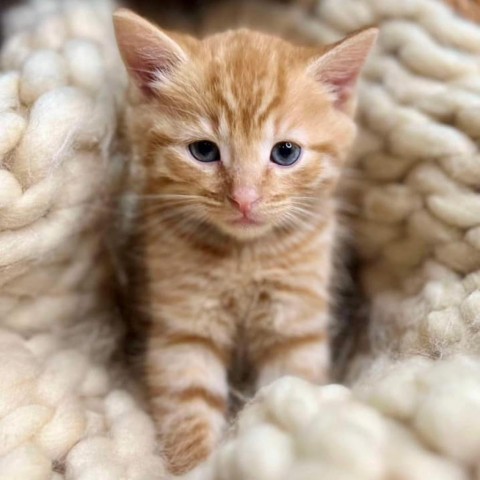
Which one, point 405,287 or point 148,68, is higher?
point 148,68

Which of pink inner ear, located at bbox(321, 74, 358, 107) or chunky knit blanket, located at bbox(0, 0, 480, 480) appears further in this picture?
pink inner ear, located at bbox(321, 74, 358, 107)

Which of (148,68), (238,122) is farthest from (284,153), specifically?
(148,68)

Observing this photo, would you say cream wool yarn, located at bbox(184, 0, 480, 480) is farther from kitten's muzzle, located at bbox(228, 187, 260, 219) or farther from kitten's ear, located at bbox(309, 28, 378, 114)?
kitten's muzzle, located at bbox(228, 187, 260, 219)

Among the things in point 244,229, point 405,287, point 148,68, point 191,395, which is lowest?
point 191,395

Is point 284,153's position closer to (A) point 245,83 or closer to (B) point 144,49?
(A) point 245,83

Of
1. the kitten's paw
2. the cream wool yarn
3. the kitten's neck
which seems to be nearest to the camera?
the cream wool yarn

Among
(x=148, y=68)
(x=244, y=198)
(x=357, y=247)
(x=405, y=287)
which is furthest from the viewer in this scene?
(x=357, y=247)

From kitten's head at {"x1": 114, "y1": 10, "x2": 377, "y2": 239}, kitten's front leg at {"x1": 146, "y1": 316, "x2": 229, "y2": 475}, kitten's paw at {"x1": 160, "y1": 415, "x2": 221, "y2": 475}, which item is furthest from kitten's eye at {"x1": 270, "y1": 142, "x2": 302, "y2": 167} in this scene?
kitten's paw at {"x1": 160, "y1": 415, "x2": 221, "y2": 475}

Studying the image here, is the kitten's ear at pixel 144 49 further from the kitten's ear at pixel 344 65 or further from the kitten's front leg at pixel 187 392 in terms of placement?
the kitten's front leg at pixel 187 392

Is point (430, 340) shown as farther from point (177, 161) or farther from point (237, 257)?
point (177, 161)
